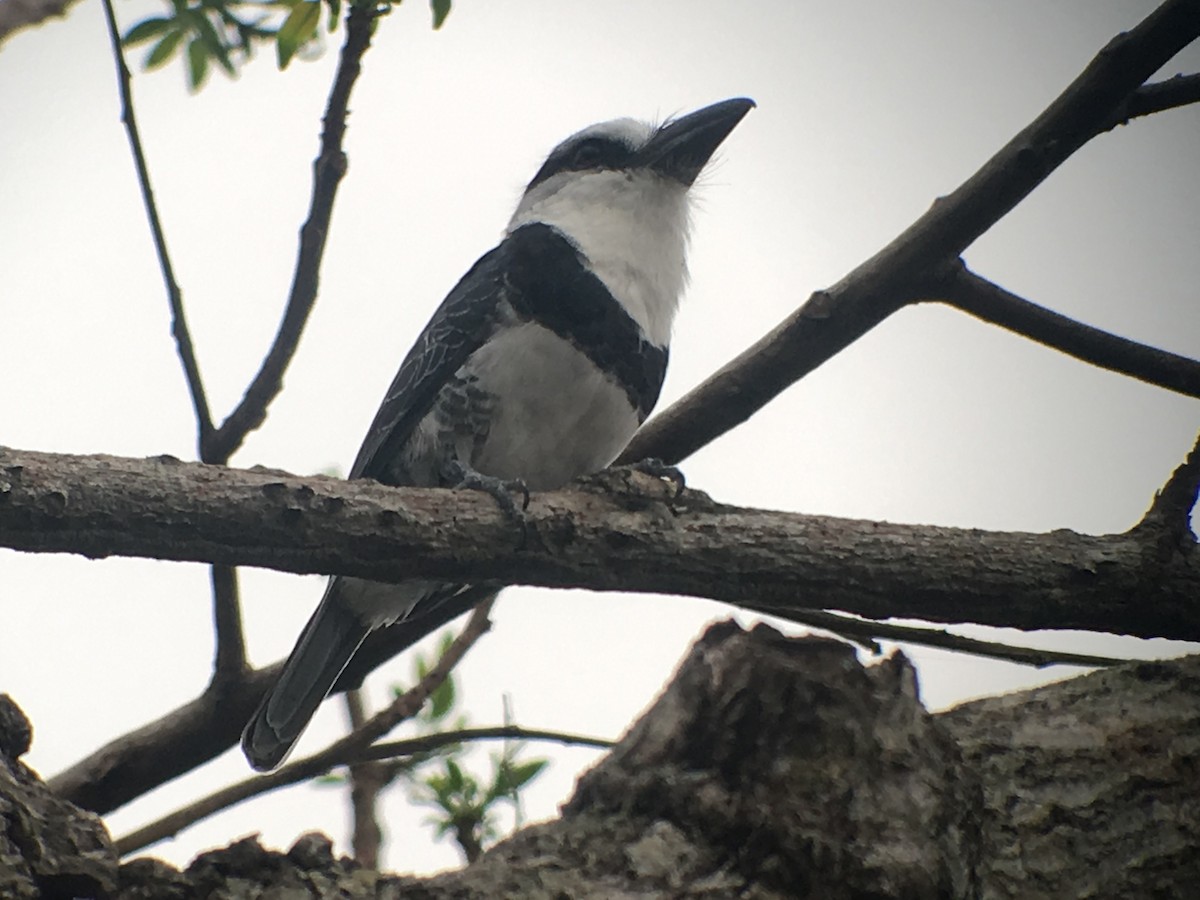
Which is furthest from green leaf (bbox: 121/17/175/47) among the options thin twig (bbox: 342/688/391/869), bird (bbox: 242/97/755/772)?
thin twig (bbox: 342/688/391/869)

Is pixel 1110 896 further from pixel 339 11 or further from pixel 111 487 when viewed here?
pixel 339 11

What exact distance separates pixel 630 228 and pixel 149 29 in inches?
59.9

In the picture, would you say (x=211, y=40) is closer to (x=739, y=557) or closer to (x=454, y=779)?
(x=739, y=557)

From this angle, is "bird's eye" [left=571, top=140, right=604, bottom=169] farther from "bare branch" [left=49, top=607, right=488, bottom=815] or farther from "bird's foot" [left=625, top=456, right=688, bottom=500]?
"bare branch" [left=49, top=607, right=488, bottom=815]

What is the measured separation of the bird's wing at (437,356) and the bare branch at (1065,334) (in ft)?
3.35

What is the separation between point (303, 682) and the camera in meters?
2.52

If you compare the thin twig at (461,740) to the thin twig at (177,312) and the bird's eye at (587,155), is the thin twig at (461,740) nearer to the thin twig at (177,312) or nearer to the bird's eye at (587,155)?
the thin twig at (177,312)

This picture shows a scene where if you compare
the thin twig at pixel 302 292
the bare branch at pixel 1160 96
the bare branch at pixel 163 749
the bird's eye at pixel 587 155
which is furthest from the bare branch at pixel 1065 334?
the bare branch at pixel 163 749

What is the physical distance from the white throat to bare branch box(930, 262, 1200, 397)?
78cm

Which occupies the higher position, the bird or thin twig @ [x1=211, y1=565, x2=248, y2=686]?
the bird

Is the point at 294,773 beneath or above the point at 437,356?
beneath

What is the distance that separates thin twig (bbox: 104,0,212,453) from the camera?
1.92 meters

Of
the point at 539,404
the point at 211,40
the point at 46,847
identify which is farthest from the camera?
the point at 539,404

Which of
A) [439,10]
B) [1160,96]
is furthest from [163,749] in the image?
[1160,96]
